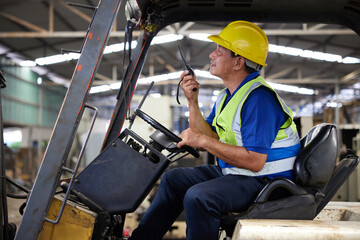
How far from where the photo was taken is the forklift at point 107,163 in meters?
1.80

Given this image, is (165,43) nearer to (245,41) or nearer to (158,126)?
(245,41)

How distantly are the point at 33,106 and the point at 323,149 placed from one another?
1869cm

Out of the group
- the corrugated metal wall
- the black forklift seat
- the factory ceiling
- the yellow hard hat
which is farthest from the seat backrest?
the corrugated metal wall

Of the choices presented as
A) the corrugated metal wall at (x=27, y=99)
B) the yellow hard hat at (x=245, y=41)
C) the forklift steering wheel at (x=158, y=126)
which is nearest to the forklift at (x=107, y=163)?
the forklift steering wheel at (x=158, y=126)

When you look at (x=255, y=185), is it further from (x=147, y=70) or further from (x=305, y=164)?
(x=147, y=70)

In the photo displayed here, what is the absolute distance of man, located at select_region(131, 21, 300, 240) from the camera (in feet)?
6.19

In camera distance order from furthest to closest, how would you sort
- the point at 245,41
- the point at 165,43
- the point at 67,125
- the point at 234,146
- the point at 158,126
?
the point at 165,43 → the point at 245,41 → the point at 158,126 → the point at 234,146 → the point at 67,125

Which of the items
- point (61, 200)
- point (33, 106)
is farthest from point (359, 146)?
point (33, 106)

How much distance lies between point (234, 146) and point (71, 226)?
2.92 feet

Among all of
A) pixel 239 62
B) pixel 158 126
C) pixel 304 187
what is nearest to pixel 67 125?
pixel 158 126

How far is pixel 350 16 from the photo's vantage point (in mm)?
2354

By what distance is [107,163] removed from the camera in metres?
1.98

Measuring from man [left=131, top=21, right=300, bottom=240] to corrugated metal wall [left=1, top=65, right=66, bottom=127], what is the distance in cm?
1473

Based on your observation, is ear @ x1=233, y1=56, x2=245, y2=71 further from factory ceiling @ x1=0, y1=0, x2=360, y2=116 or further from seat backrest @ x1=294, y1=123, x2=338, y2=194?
factory ceiling @ x1=0, y1=0, x2=360, y2=116
